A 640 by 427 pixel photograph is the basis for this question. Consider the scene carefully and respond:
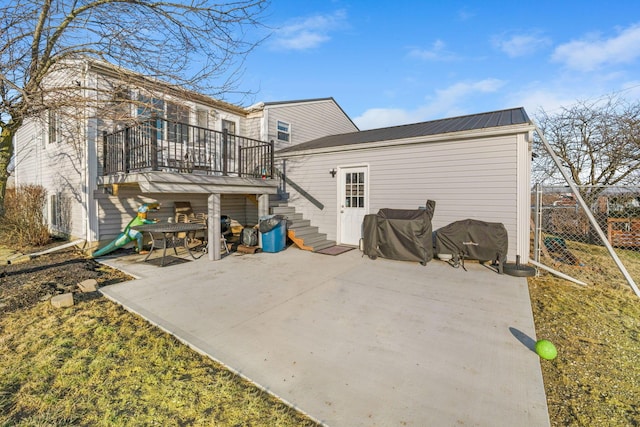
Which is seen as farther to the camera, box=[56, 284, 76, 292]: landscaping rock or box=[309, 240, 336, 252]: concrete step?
box=[309, 240, 336, 252]: concrete step

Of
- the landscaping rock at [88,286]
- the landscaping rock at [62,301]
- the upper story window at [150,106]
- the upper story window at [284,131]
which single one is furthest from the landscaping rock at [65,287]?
the upper story window at [284,131]

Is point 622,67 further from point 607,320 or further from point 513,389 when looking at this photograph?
point 513,389

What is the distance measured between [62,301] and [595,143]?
1388 cm

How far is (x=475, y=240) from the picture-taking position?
557cm

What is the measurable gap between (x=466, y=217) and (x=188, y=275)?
18.6 ft

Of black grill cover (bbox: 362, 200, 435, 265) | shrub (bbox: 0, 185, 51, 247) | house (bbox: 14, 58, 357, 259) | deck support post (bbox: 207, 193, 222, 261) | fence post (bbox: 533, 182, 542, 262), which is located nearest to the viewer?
house (bbox: 14, 58, 357, 259)

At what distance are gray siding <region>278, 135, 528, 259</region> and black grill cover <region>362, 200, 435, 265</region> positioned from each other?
0.49 metres

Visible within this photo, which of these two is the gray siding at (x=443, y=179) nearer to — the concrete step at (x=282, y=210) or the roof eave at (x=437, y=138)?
the roof eave at (x=437, y=138)

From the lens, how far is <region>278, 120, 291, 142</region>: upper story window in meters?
10.0

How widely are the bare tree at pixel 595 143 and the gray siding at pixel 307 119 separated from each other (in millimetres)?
7419

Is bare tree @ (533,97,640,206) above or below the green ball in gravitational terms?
above

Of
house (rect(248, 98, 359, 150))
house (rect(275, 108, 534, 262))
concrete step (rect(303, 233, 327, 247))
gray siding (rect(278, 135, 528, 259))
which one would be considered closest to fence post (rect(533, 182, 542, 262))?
house (rect(275, 108, 534, 262))

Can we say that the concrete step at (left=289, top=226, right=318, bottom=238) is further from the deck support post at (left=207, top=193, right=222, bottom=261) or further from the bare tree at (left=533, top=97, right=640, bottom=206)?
the bare tree at (left=533, top=97, right=640, bottom=206)

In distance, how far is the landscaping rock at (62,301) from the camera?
362 cm
